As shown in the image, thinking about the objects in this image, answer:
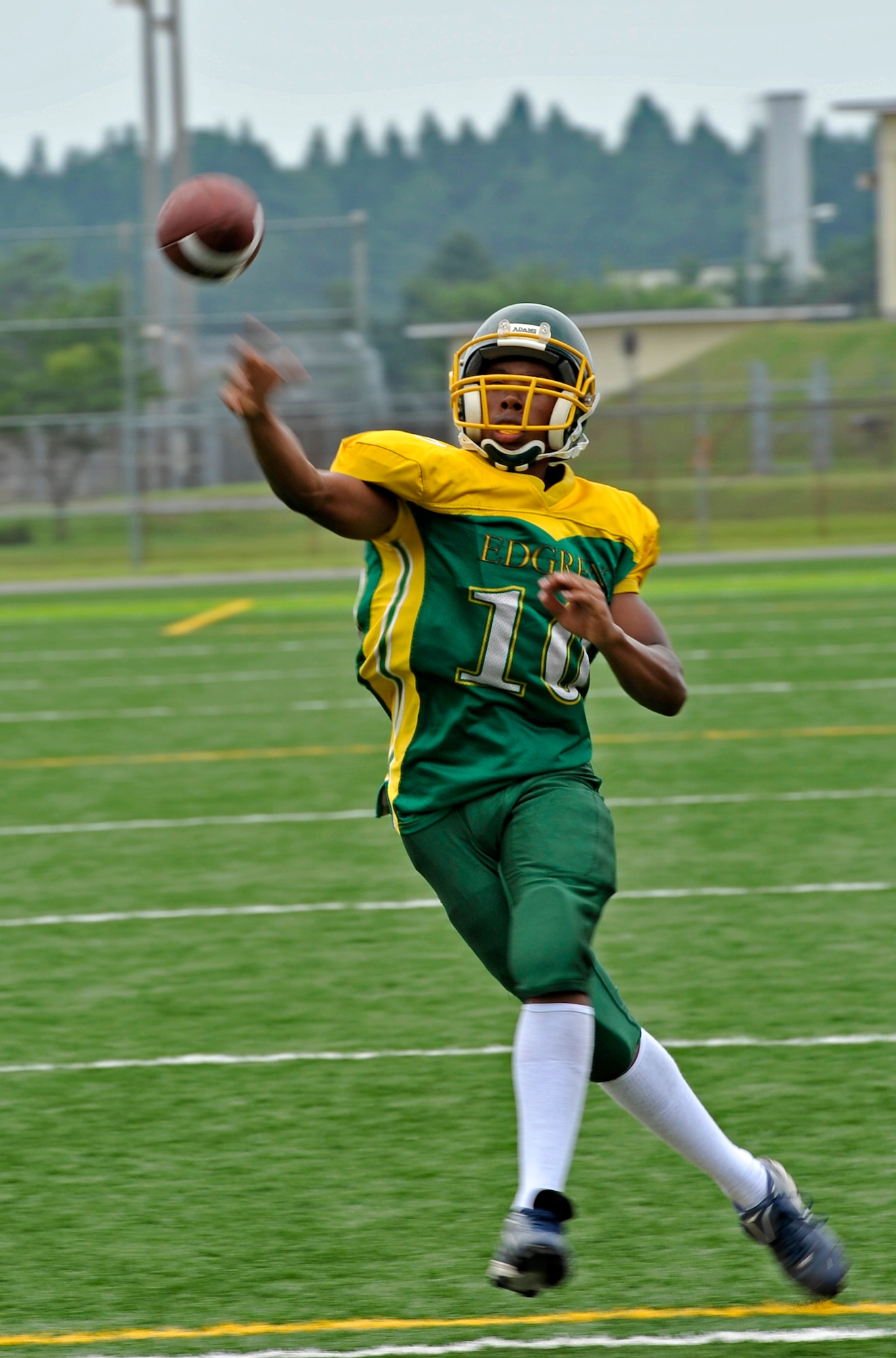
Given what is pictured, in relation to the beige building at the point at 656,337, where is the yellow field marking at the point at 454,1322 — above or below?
below

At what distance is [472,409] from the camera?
10.9ft

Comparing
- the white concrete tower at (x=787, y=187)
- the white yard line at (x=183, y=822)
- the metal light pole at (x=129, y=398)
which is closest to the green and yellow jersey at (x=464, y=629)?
the white yard line at (x=183, y=822)

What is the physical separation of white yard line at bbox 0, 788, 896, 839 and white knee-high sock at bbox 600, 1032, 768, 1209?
4.58 meters

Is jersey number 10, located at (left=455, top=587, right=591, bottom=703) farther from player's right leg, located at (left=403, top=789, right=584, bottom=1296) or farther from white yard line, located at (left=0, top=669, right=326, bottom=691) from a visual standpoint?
white yard line, located at (left=0, top=669, right=326, bottom=691)

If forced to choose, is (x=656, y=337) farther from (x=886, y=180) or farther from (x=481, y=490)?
(x=481, y=490)

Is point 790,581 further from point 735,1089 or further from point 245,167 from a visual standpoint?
point 245,167

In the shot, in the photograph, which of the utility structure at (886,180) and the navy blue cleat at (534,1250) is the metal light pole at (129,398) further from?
the utility structure at (886,180)

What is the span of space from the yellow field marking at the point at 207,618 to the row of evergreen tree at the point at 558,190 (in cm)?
9081

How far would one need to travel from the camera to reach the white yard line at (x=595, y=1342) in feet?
9.77

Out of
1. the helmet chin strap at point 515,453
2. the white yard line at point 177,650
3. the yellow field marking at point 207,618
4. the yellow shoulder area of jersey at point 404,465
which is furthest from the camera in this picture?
the yellow field marking at point 207,618

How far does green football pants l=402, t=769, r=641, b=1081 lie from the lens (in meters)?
2.93

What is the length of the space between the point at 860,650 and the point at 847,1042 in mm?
8052

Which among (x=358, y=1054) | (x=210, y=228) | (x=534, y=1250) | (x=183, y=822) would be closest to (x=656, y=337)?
(x=183, y=822)

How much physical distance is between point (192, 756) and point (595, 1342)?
657 cm
